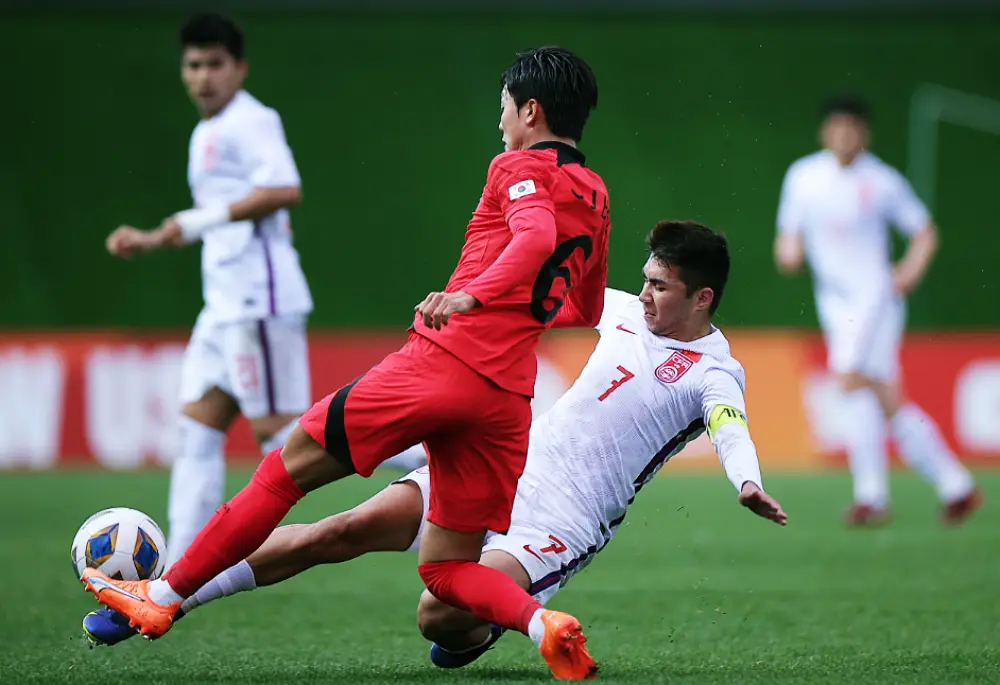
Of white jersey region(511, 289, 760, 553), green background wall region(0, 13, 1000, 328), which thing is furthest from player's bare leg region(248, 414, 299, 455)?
green background wall region(0, 13, 1000, 328)

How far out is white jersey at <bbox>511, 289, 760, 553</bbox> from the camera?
4.76 metres

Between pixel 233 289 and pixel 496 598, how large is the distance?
271 centimetres

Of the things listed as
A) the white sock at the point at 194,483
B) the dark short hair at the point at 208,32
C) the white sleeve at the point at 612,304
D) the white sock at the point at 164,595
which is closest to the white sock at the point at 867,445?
the white sock at the point at 194,483

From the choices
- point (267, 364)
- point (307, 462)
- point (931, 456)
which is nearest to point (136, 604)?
point (307, 462)

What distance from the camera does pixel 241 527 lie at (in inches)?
167

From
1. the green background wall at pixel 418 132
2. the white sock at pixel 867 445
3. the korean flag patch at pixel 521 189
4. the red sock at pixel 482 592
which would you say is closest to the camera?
the korean flag patch at pixel 521 189

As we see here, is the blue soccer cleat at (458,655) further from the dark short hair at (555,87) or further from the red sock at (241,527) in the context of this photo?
the dark short hair at (555,87)

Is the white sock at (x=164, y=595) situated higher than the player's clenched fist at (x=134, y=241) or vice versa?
the player's clenched fist at (x=134, y=241)

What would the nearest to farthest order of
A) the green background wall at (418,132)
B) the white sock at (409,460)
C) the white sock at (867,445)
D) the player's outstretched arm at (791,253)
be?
the white sock at (409,460) < the white sock at (867,445) < the player's outstretched arm at (791,253) < the green background wall at (418,132)

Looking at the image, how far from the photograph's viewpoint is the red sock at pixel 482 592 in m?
4.24

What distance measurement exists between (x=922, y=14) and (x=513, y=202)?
45.0ft

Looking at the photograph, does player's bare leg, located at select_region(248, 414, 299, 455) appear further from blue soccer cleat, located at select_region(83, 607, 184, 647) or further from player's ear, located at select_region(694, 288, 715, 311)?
player's ear, located at select_region(694, 288, 715, 311)

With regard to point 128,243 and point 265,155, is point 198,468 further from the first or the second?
point 265,155

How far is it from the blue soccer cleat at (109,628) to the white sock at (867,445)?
612 cm
